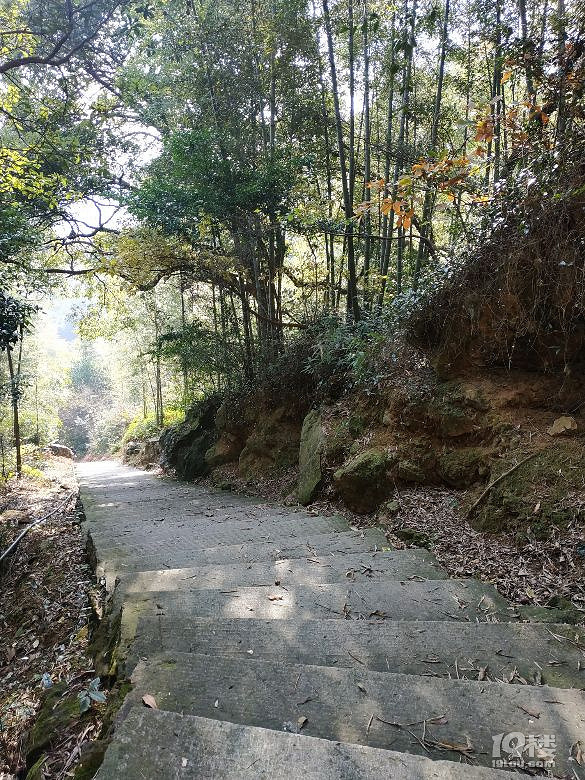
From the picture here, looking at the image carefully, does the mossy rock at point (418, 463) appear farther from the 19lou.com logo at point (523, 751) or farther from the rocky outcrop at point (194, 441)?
the rocky outcrop at point (194, 441)

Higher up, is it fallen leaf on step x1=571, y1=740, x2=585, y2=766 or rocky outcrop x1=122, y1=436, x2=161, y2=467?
fallen leaf on step x1=571, y1=740, x2=585, y2=766


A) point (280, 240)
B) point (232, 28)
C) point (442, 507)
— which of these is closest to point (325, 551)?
point (442, 507)

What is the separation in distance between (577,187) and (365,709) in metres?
3.68

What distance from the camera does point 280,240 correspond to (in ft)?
28.6

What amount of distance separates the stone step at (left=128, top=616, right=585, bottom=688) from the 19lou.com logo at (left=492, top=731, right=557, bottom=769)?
0.44m

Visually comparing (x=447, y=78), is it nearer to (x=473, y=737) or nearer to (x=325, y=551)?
(x=325, y=551)

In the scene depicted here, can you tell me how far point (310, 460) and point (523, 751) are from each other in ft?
14.7

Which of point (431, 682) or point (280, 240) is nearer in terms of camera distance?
point (431, 682)

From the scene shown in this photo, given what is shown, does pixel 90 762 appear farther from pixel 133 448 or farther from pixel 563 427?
pixel 133 448

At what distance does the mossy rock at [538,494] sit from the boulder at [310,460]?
2164mm

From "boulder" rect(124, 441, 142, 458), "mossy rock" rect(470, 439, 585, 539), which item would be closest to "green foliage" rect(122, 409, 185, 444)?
"boulder" rect(124, 441, 142, 458)

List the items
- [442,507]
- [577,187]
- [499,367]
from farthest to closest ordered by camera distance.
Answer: [499,367], [442,507], [577,187]

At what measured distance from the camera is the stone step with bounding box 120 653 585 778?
1387 mm

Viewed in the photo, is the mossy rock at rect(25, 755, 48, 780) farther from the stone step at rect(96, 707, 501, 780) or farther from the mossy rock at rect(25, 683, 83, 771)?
the stone step at rect(96, 707, 501, 780)
